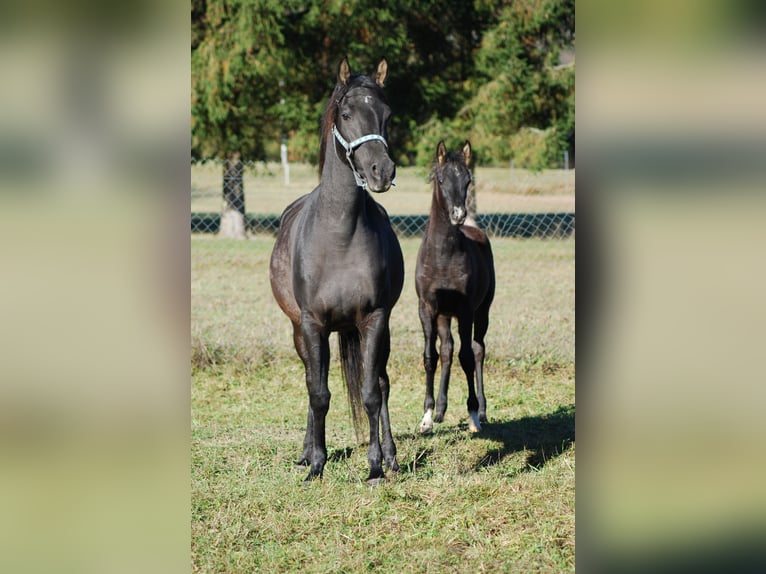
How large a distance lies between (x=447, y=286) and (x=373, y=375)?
1828 mm

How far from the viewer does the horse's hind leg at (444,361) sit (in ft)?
20.8

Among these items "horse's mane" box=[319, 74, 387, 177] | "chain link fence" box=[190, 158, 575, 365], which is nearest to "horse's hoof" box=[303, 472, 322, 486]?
"chain link fence" box=[190, 158, 575, 365]

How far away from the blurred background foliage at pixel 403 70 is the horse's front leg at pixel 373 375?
13.6m

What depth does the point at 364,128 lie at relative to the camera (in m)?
4.14

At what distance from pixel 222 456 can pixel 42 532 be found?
4.13m

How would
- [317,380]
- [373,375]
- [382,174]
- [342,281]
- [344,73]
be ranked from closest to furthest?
[382,174] < [344,73] < [342,281] < [373,375] < [317,380]

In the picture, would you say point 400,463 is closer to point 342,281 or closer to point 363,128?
point 342,281

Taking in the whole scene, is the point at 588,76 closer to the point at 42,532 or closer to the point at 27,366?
the point at 27,366

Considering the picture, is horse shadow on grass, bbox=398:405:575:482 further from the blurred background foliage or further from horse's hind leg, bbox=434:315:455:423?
the blurred background foliage

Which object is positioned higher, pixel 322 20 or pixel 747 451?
pixel 322 20

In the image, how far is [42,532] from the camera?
48.7 inches

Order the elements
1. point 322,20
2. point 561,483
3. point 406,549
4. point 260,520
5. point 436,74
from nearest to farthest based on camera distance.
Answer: point 406,549 → point 260,520 → point 561,483 → point 322,20 → point 436,74

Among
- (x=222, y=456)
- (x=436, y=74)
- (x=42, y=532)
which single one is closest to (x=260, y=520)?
(x=222, y=456)

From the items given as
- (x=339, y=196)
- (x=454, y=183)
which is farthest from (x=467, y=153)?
(x=339, y=196)
